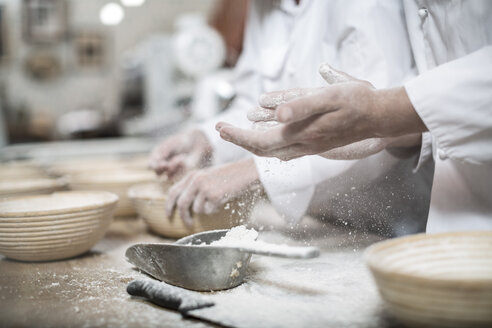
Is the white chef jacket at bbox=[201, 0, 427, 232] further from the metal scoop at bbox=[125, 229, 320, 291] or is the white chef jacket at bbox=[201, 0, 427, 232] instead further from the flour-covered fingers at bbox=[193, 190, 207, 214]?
the metal scoop at bbox=[125, 229, 320, 291]

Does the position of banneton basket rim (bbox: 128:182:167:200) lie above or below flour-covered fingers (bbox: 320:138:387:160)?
below

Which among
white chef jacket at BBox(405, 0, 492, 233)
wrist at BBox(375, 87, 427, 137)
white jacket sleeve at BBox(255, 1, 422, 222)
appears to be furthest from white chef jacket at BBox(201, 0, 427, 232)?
wrist at BBox(375, 87, 427, 137)

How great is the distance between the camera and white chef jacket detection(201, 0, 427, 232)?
1470 millimetres

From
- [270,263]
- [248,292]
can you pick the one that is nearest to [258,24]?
[270,263]

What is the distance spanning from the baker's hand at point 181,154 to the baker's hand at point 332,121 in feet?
2.50

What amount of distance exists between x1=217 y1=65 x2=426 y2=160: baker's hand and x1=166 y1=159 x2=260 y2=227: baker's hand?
1.17 ft

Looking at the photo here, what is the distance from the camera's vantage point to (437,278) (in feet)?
2.27

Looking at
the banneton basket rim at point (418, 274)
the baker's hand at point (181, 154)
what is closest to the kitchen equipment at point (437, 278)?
the banneton basket rim at point (418, 274)

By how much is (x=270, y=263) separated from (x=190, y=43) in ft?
9.69

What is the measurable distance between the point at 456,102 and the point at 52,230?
3.50ft

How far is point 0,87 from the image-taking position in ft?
26.5

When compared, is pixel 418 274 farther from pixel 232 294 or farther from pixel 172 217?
pixel 172 217

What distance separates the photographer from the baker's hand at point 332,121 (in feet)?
3.03

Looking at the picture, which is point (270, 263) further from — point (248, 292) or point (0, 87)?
point (0, 87)
